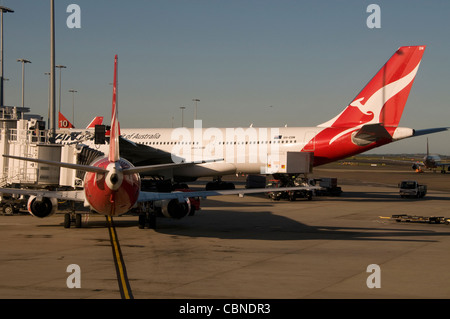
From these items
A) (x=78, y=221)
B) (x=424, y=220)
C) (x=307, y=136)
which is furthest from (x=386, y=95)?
(x=78, y=221)

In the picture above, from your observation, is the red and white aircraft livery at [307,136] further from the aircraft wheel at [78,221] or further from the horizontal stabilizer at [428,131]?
the aircraft wheel at [78,221]

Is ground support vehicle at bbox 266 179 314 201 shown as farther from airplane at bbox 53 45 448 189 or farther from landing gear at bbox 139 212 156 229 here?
landing gear at bbox 139 212 156 229

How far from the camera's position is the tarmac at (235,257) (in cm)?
1425

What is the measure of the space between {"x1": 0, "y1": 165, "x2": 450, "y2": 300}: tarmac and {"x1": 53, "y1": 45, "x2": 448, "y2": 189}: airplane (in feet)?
43.7

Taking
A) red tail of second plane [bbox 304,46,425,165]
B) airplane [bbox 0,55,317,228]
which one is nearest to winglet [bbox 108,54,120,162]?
airplane [bbox 0,55,317,228]

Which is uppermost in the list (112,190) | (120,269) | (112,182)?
(112,182)

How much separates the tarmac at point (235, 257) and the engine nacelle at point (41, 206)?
1033 mm

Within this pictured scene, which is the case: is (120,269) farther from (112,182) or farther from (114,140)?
(114,140)

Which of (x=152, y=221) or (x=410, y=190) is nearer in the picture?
(x=152, y=221)

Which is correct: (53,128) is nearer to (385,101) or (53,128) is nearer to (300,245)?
(300,245)

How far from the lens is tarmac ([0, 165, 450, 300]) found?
14250 millimetres

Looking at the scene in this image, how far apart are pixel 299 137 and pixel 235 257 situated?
30205mm

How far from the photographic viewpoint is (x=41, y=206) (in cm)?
2470
